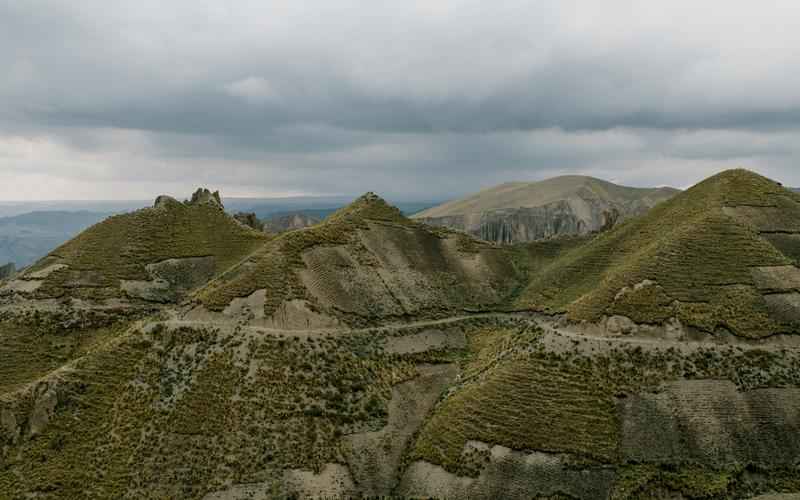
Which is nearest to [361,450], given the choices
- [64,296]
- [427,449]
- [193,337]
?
[427,449]

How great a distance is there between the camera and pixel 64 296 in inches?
2795

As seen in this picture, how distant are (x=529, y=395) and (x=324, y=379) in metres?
20.1

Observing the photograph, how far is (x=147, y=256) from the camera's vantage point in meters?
79.2

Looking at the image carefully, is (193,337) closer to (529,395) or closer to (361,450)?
(361,450)

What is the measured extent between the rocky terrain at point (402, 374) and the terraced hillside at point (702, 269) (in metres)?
0.28

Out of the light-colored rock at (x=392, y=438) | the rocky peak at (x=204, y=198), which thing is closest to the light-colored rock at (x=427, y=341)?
the light-colored rock at (x=392, y=438)

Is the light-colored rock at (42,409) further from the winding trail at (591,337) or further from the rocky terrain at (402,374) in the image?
the winding trail at (591,337)

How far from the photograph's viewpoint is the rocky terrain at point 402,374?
46719 millimetres

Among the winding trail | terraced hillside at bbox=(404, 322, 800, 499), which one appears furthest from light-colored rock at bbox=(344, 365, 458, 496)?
the winding trail

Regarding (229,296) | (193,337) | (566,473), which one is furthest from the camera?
(229,296)

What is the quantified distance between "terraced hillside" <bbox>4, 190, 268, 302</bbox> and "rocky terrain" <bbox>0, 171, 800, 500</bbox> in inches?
16.1

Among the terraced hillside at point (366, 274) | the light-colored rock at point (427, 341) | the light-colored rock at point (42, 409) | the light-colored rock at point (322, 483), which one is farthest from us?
the light-colored rock at point (427, 341)

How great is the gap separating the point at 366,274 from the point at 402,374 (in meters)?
17.4

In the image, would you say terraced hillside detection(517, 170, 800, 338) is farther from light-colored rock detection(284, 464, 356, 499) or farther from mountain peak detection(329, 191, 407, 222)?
light-colored rock detection(284, 464, 356, 499)
